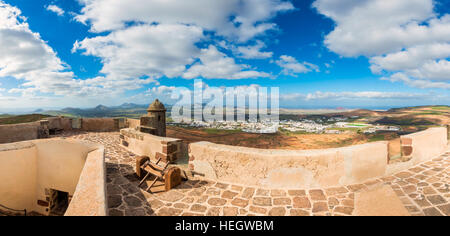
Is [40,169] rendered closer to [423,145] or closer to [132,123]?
[132,123]

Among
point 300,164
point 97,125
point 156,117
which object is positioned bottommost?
point 300,164

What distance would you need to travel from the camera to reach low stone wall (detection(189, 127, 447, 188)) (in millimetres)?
3736

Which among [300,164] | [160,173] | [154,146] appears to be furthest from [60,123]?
[300,164]

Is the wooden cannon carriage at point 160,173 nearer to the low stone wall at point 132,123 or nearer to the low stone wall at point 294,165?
the low stone wall at point 294,165

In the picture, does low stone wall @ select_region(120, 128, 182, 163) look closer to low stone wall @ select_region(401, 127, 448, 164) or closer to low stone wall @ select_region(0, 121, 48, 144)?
low stone wall @ select_region(401, 127, 448, 164)

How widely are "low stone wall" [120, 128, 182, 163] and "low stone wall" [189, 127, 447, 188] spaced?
3.61 feet

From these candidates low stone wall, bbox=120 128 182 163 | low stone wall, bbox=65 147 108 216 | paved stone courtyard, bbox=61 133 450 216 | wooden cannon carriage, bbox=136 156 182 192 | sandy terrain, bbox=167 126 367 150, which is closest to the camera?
low stone wall, bbox=65 147 108 216

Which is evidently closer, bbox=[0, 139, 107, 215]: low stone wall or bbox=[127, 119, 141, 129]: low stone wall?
bbox=[0, 139, 107, 215]: low stone wall

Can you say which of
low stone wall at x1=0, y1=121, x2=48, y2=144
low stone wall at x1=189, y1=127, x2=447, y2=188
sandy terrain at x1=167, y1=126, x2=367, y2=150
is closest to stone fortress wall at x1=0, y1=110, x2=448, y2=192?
low stone wall at x1=189, y1=127, x2=447, y2=188

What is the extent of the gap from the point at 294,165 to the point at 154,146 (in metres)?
4.12

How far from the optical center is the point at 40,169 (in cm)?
535

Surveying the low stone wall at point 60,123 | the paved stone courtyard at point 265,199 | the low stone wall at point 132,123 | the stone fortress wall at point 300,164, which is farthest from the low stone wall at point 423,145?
the low stone wall at point 60,123
